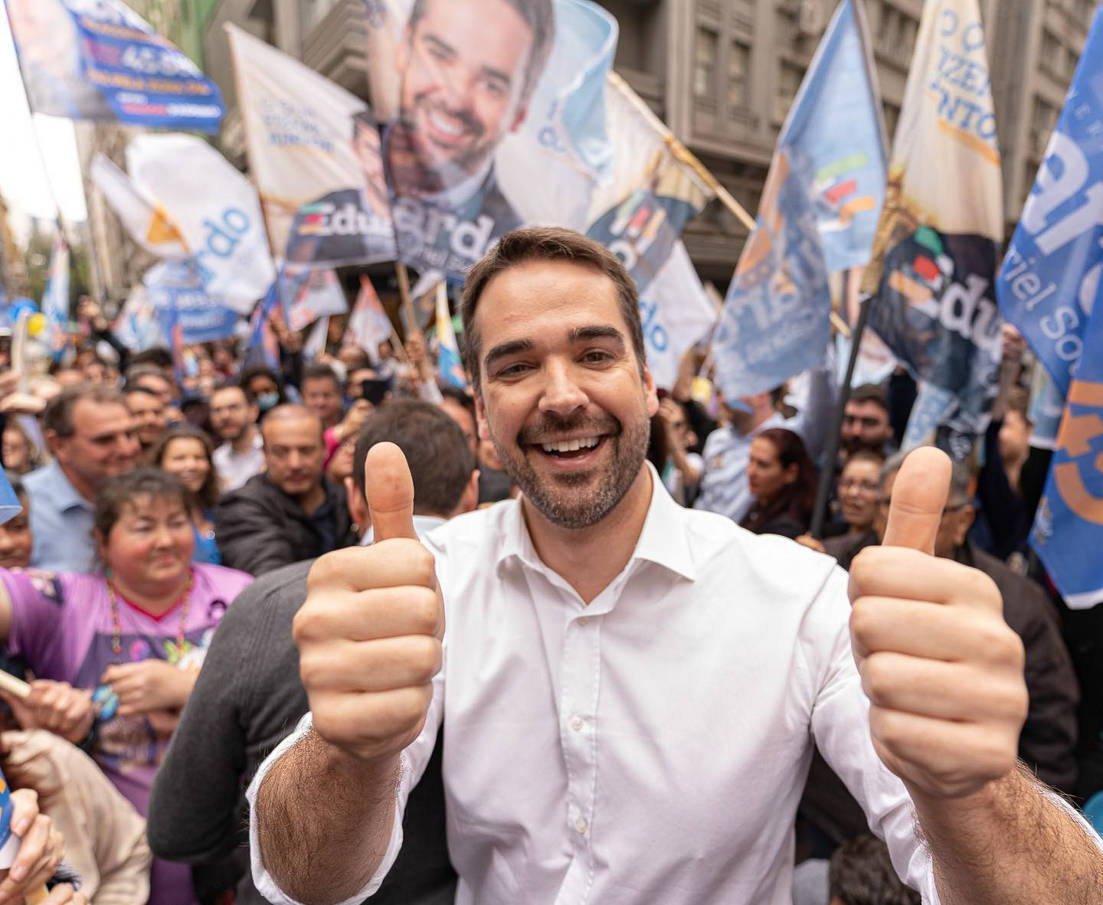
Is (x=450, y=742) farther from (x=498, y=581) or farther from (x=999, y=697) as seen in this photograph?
(x=999, y=697)

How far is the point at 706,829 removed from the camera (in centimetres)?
129

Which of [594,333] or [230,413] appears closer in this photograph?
[594,333]

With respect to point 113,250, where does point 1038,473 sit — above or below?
above

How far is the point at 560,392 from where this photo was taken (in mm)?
1393

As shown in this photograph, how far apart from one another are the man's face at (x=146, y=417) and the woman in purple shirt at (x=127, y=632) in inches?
86.1

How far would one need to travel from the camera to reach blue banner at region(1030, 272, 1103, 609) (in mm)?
2109

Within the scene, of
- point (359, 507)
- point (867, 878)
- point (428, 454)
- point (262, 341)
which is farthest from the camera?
point (262, 341)

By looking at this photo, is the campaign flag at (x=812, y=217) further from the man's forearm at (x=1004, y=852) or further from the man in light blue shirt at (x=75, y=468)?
the man in light blue shirt at (x=75, y=468)

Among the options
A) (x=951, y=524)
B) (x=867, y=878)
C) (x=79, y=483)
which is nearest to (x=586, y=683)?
(x=867, y=878)

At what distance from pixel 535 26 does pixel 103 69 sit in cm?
315

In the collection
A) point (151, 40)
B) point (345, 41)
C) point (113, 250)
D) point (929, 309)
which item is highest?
point (345, 41)

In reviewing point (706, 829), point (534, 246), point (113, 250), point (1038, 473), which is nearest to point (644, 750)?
point (706, 829)

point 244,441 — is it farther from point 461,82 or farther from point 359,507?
point 359,507

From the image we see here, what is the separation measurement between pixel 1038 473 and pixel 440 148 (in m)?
3.36
